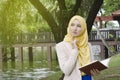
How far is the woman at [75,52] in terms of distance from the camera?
188 inches

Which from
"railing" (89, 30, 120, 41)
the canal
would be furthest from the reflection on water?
"railing" (89, 30, 120, 41)

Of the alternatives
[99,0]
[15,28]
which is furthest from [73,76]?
[15,28]

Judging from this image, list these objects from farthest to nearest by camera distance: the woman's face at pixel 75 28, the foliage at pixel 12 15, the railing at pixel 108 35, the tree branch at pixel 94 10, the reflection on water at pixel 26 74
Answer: the railing at pixel 108 35 < the reflection on water at pixel 26 74 < the foliage at pixel 12 15 < the tree branch at pixel 94 10 < the woman's face at pixel 75 28

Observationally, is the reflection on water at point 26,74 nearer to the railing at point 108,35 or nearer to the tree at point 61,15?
the railing at point 108,35

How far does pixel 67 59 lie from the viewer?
4.80 meters

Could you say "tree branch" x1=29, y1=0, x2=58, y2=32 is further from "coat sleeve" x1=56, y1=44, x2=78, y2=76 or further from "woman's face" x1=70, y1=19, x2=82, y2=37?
"coat sleeve" x1=56, y1=44, x2=78, y2=76

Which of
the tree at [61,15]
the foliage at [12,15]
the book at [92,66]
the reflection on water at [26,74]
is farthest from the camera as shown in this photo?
the reflection on water at [26,74]

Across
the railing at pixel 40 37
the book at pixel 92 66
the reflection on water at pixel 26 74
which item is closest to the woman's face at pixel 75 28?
the book at pixel 92 66

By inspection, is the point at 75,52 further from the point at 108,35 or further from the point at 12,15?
the point at 108,35

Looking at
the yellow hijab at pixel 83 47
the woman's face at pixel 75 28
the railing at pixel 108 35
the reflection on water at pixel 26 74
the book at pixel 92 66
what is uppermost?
the railing at pixel 108 35

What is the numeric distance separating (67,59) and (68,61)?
46 millimetres

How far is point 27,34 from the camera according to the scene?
4428cm

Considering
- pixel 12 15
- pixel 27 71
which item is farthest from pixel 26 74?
pixel 12 15

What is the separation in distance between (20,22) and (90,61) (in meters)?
13.8
